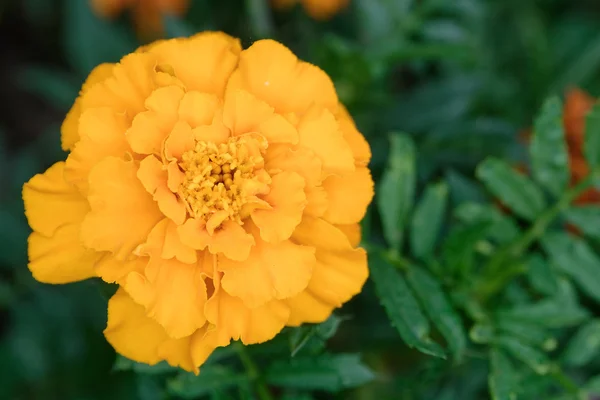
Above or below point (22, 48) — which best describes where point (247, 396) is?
above

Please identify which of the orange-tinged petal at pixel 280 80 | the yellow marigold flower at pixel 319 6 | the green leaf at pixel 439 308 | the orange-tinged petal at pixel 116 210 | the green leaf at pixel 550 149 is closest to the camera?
the orange-tinged petal at pixel 116 210

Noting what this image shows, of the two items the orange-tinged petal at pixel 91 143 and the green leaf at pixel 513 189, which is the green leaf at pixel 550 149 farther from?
the orange-tinged petal at pixel 91 143

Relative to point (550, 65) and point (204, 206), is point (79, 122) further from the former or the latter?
point (550, 65)

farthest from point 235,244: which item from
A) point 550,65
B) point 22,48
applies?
point 22,48

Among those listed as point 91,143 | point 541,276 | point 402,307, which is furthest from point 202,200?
point 541,276

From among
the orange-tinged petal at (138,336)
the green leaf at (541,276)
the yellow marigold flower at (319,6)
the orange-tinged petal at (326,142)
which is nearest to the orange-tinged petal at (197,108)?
the orange-tinged petal at (326,142)
